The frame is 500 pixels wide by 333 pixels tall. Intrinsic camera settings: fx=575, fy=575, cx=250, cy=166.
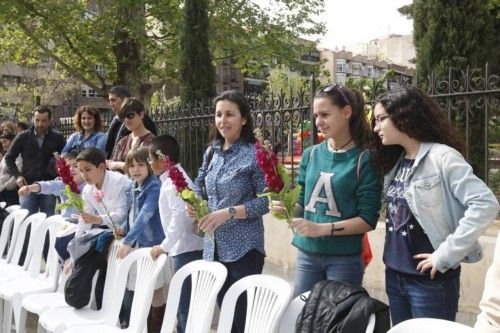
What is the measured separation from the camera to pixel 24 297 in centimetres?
413

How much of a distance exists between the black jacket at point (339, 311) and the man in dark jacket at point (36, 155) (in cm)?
496

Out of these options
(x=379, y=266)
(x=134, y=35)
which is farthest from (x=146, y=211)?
(x=134, y=35)

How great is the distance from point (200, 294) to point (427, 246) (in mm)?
1259

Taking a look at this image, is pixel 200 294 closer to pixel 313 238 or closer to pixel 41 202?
pixel 313 238

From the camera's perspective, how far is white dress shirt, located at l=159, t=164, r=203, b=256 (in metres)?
3.58

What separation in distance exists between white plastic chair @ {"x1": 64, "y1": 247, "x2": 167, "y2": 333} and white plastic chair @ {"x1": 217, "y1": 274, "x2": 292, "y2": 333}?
62cm

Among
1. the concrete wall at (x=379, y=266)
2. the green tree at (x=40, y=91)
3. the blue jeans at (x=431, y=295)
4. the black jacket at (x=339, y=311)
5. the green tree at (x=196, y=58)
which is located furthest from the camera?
the green tree at (x=40, y=91)

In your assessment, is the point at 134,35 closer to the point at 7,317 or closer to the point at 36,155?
the point at 36,155

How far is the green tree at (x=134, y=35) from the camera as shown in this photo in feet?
45.8

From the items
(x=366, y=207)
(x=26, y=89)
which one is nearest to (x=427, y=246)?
(x=366, y=207)

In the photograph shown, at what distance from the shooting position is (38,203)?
670cm

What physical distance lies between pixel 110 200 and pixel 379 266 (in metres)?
2.61

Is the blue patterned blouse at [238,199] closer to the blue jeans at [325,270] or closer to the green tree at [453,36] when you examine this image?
the blue jeans at [325,270]

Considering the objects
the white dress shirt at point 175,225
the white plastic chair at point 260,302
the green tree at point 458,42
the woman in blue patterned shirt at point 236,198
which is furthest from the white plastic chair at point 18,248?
the green tree at point 458,42
